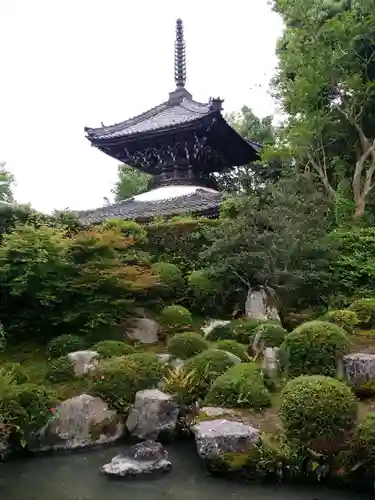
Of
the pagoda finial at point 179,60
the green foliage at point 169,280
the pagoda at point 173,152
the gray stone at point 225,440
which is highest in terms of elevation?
the pagoda finial at point 179,60

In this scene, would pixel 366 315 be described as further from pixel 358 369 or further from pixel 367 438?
pixel 367 438

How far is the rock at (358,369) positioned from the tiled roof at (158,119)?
34.0ft

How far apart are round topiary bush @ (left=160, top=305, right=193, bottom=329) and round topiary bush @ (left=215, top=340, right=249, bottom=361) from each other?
7.54 feet

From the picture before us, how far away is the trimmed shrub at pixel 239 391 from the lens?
7691 mm

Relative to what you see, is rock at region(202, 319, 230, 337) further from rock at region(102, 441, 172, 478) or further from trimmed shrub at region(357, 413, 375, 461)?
trimmed shrub at region(357, 413, 375, 461)

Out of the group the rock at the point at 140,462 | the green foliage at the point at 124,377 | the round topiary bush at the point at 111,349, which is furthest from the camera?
the round topiary bush at the point at 111,349

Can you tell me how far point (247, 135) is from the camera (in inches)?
1178

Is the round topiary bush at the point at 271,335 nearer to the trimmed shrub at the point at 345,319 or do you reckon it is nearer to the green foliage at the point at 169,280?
the trimmed shrub at the point at 345,319

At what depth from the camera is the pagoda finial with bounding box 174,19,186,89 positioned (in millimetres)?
22359

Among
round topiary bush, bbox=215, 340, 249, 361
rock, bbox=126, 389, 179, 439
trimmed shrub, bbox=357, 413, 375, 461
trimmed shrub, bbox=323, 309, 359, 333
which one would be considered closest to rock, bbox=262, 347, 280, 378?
round topiary bush, bbox=215, 340, 249, 361

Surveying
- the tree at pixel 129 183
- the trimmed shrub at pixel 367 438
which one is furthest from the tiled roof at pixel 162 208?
the tree at pixel 129 183

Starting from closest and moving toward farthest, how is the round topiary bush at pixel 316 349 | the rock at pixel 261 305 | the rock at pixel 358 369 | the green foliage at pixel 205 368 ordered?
the round topiary bush at pixel 316 349 → the rock at pixel 358 369 → the green foliage at pixel 205 368 → the rock at pixel 261 305

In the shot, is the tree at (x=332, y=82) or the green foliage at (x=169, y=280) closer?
the green foliage at (x=169, y=280)

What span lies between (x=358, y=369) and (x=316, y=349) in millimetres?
755
